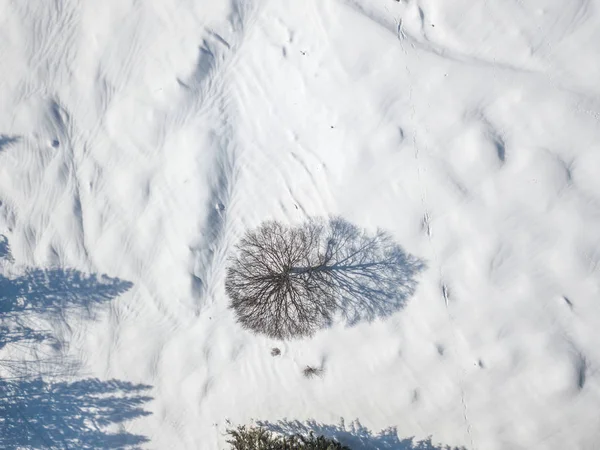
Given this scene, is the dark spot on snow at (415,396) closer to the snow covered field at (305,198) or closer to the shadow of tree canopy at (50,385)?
the snow covered field at (305,198)

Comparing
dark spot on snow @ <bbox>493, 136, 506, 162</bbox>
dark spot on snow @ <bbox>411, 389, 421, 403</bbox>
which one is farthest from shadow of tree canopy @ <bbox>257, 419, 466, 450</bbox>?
dark spot on snow @ <bbox>493, 136, 506, 162</bbox>

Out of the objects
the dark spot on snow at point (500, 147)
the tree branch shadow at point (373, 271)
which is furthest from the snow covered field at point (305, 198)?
the tree branch shadow at point (373, 271)

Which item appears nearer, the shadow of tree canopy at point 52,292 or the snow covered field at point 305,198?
the snow covered field at point 305,198

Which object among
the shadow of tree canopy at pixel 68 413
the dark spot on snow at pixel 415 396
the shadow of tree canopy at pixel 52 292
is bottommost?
the dark spot on snow at pixel 415 396

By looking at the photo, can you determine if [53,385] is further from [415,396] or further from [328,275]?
[415,396]

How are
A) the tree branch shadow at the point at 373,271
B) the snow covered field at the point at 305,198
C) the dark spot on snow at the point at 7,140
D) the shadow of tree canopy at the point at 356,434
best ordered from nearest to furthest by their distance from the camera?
the snow covered field at the point at 305,198, the tree branch shadow at the point at 373,271, the shadow of tree canopy at the point at 356,434, the dark spot on snow at the point at 7,140

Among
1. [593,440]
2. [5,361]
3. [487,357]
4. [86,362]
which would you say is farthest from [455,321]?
[5,361]
